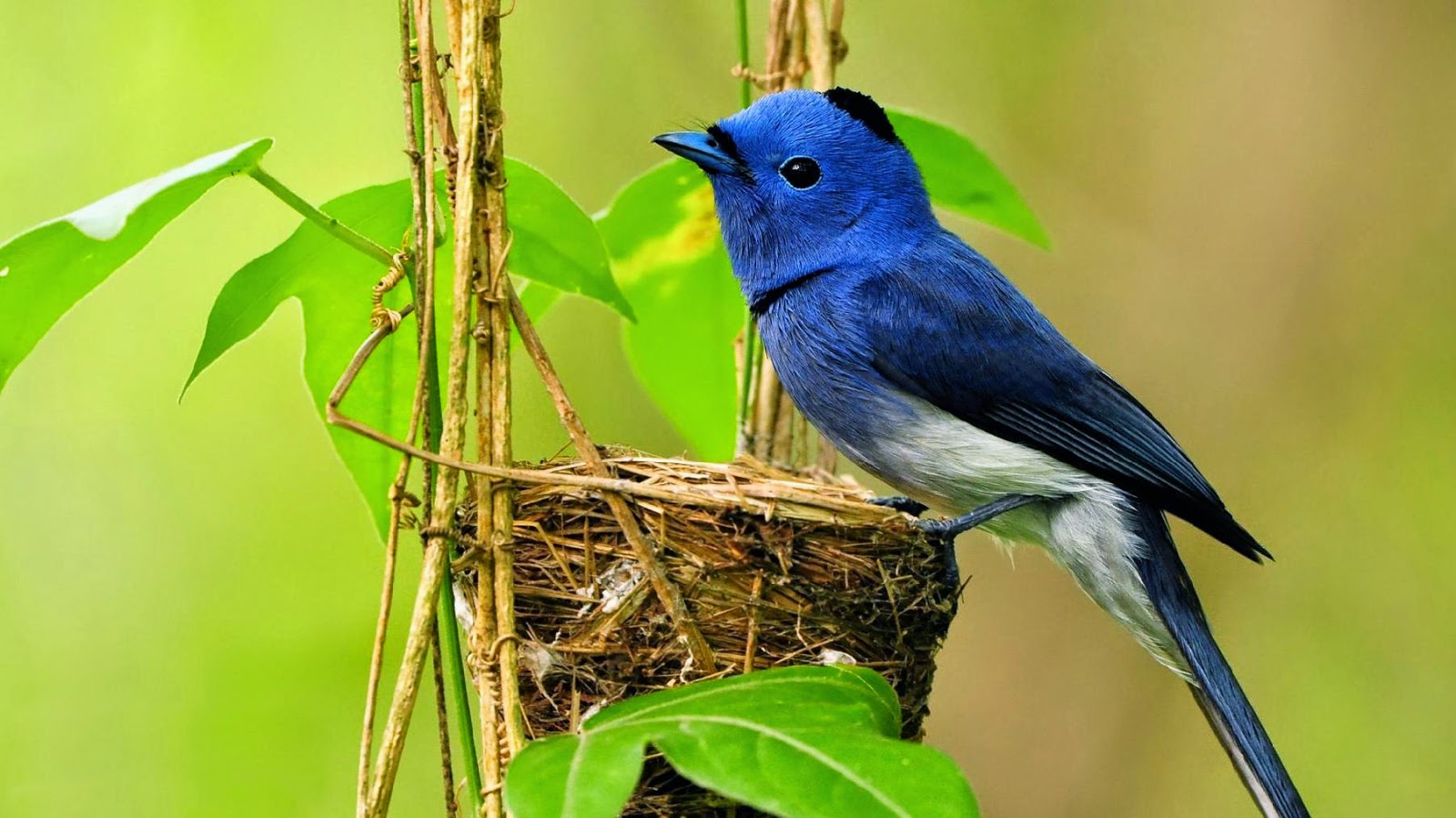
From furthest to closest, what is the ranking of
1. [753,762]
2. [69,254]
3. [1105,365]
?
[1105,365]
[69,254]
[753,762]

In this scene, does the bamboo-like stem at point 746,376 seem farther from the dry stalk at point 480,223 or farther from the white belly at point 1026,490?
the dry stalk at point 480,223

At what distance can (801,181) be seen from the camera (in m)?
2.74

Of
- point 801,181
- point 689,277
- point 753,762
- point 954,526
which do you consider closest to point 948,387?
point 954,526

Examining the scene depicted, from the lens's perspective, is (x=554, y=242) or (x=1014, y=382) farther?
(x=1014, y=382)

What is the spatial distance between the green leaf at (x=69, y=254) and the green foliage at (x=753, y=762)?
744mm

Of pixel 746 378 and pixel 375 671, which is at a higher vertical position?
pixel 746 378

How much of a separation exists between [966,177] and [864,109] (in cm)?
26

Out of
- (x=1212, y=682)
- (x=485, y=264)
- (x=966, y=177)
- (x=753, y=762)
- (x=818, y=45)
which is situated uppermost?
(x=818, y=45)

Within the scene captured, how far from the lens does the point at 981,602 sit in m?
4.28

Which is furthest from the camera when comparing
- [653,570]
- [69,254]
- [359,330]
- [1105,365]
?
[1105,365]

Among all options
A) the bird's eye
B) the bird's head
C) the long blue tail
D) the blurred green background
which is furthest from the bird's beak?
the blurred green background

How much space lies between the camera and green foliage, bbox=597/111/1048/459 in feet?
8.67

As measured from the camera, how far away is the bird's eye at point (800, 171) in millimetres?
2713

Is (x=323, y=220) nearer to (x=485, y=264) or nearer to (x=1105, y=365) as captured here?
(x=485, y=264)
